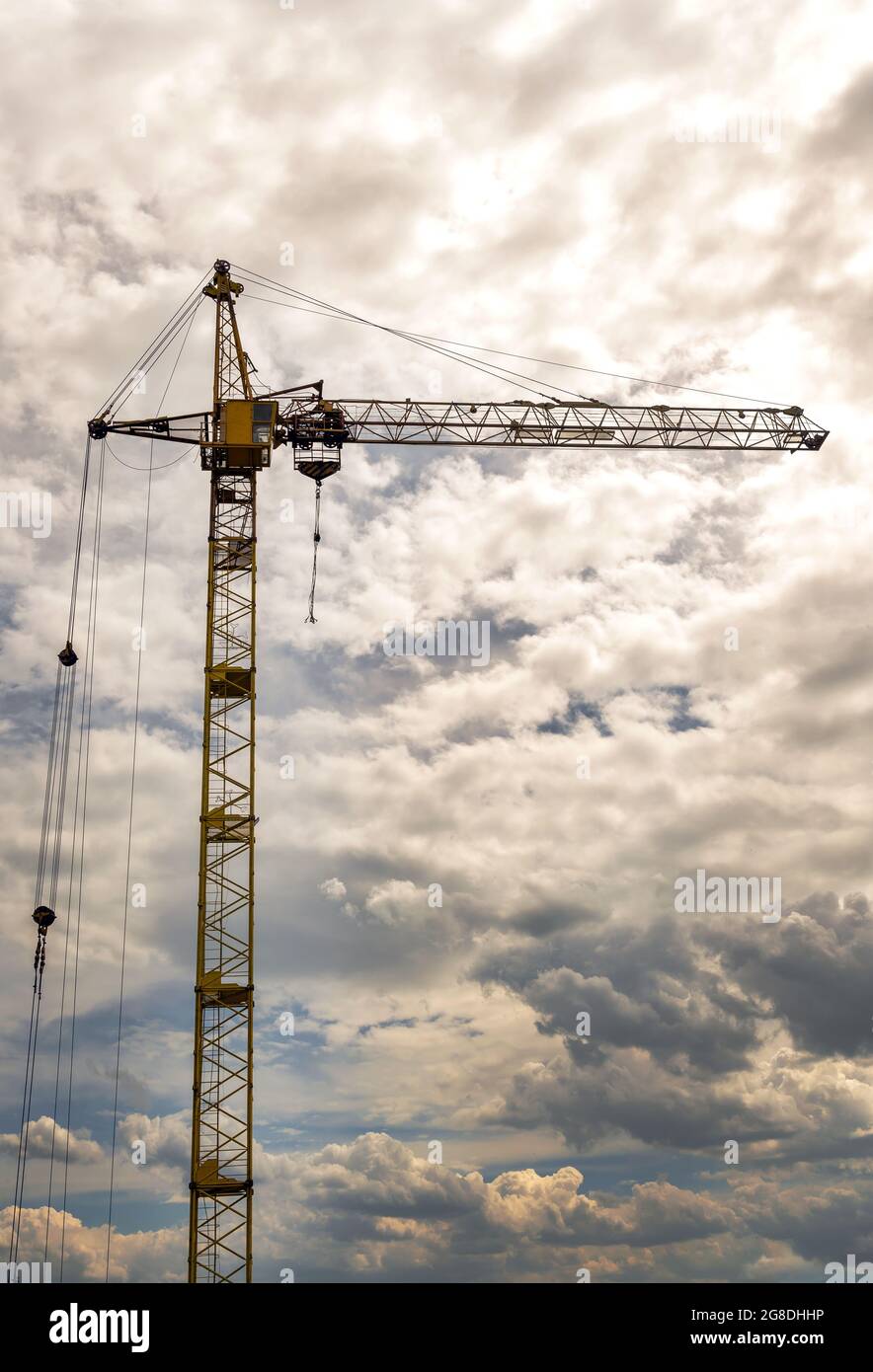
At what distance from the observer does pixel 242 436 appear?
87.6 meters

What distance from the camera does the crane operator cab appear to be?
87375 millimetres

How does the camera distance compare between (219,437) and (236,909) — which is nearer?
→ (236,909)

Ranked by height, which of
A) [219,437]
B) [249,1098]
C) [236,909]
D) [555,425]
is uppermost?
[555,425]

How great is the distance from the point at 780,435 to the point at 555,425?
1824cm

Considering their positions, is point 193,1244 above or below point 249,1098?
below

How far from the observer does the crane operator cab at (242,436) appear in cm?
8738
